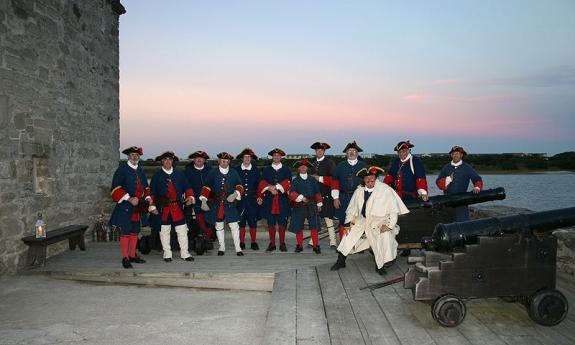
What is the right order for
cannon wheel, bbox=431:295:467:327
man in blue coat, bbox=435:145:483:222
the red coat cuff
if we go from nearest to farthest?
cannon wheel, bbox=431:295:467:327
the red coat cuff
man in blue coat, bbox=435:145:483:222

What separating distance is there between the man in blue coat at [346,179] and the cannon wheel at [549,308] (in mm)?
3322

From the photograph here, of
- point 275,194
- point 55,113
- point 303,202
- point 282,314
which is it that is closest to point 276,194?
point 275,194

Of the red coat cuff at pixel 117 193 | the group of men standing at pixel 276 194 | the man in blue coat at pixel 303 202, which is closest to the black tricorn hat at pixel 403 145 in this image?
the group of men standing at pixel 276 194

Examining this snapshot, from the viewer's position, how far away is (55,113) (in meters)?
6.95

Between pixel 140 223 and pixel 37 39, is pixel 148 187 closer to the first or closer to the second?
pixel 140 223

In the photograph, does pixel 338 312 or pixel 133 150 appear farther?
pixel 133 150

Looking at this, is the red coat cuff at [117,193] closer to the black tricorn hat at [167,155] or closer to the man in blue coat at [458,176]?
the black tricorn hat at [167,155]

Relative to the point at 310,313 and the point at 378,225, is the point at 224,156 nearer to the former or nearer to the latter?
the point at 378,225

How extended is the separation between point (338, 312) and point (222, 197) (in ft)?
10.4

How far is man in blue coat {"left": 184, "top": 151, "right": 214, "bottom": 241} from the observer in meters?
7.45

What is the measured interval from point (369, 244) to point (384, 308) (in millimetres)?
1460

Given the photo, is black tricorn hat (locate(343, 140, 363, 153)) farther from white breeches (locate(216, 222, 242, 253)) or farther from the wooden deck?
white breeches (locate(216, 222, 242, 253))

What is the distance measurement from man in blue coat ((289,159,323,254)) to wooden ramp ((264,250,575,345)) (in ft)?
6.44

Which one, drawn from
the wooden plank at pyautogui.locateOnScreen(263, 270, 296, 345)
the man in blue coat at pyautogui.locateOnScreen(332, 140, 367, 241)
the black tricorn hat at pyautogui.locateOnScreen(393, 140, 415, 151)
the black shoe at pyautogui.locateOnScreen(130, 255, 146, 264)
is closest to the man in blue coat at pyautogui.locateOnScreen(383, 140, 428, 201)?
the black tricorn hat at pyautogui.locateOnScreen(393, 140, 415, 151)
